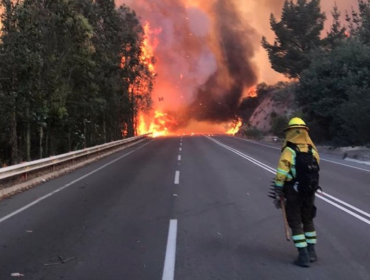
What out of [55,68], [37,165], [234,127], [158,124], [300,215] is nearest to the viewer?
[300,215]

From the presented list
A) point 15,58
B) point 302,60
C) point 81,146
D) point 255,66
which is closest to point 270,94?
point 255,66

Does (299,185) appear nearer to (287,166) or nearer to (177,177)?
(287,166)

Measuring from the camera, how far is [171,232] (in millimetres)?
6629

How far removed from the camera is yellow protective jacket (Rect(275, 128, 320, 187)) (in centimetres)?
508

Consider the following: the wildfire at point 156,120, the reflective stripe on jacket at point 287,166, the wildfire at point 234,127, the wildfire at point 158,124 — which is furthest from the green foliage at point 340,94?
the wildfire at point 234,127

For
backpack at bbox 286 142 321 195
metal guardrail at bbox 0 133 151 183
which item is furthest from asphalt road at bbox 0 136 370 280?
backpack at bbox 286 142 321 195

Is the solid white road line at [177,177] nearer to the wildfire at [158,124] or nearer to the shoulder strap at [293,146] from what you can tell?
the shoulder strap at [293,146]

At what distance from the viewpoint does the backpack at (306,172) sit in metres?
4.98

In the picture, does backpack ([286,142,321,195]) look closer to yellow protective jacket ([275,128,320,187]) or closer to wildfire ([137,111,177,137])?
yellow protective jacket ([275,128,320,187])

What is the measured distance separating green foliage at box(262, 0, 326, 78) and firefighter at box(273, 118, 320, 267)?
1744 inches

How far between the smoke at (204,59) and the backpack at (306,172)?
1978 inches

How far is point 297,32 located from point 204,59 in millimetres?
17116

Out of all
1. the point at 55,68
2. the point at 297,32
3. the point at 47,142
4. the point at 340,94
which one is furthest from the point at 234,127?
the point at 55,68

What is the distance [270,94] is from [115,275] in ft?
201
